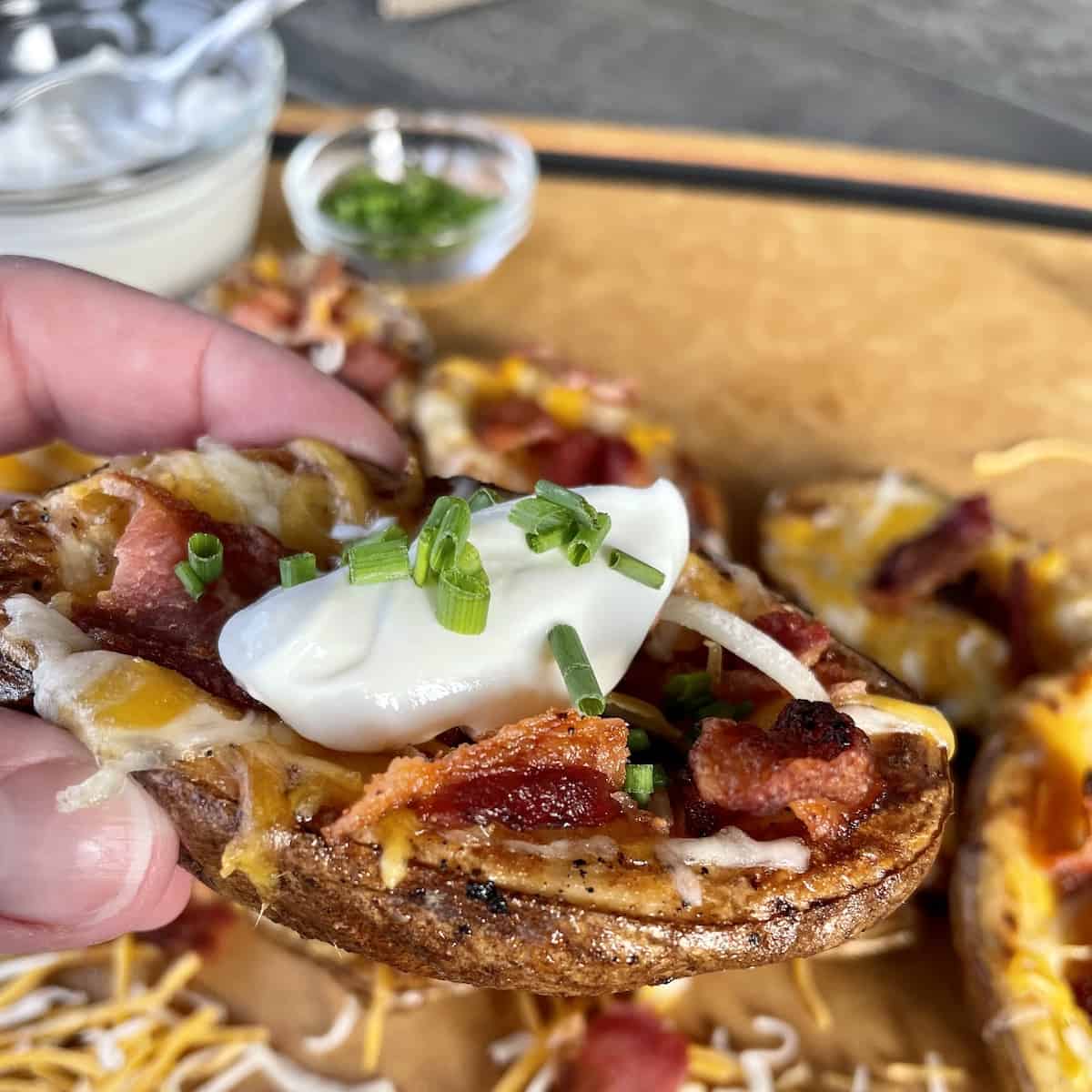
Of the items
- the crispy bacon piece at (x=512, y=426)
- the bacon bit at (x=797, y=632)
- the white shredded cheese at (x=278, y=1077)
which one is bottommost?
the white shredded cheese at (x=278, y=1077)

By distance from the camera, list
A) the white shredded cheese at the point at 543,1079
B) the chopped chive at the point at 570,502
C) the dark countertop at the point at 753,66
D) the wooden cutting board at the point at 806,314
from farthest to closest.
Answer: the dark countertop at the point at 753,66, the wooden cutting board at the point at 806,314, the white shredded cheese at the point at 543,1079, the chopped chive at the point at 570,502

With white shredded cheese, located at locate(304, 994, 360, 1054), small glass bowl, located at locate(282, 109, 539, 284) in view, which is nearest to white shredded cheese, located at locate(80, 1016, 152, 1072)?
white shredded cheese, located at locate(304, 994, 360, 1054)

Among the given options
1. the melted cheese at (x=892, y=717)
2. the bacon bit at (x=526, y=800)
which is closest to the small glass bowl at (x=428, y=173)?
the melted cheese at (x=892, y=717)

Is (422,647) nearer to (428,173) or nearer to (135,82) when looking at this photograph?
(135,82)

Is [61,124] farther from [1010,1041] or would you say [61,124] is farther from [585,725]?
[1010,1041]

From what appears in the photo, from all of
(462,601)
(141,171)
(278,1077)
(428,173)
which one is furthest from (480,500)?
(428,173)

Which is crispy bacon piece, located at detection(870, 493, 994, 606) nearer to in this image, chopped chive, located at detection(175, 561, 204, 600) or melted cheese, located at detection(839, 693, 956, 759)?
melted cheese, located at detection(839, 693, 956, 759)

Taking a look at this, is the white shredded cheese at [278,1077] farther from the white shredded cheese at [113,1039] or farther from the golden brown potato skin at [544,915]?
the golden brown potato skin at [544,915]

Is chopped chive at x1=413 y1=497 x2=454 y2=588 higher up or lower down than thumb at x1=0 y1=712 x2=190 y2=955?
higher up
